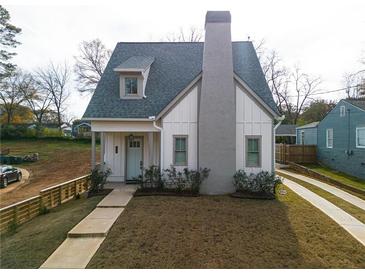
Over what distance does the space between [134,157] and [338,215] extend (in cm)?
871

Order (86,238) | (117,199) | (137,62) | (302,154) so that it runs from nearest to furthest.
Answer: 1. (86,238)
2. (117,199)
3. (137,62)
4. (302,154)

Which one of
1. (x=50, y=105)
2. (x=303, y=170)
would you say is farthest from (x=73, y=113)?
(x=303, y=170)

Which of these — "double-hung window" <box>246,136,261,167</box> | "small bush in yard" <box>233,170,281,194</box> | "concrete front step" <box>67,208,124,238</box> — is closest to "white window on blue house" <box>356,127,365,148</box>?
"small bush in yard" <box>233,170,281,194</box>

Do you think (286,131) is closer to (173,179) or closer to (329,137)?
(329,137)

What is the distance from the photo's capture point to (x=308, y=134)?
2322 cm

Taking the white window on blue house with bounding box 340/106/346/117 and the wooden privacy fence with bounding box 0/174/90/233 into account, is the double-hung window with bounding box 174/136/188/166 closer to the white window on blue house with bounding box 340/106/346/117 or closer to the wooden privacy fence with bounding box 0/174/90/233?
the wooden privacy fence with bounding box 0/174/90/233

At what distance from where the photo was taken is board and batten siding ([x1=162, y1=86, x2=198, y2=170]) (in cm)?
1071

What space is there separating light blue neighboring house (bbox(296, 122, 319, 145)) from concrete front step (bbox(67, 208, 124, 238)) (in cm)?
1919

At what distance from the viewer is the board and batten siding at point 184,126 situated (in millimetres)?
10711

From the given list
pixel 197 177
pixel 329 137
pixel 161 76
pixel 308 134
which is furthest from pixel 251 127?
pixel 308 134

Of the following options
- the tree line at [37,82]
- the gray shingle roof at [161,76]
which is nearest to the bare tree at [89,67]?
the tree line at [37,82]
